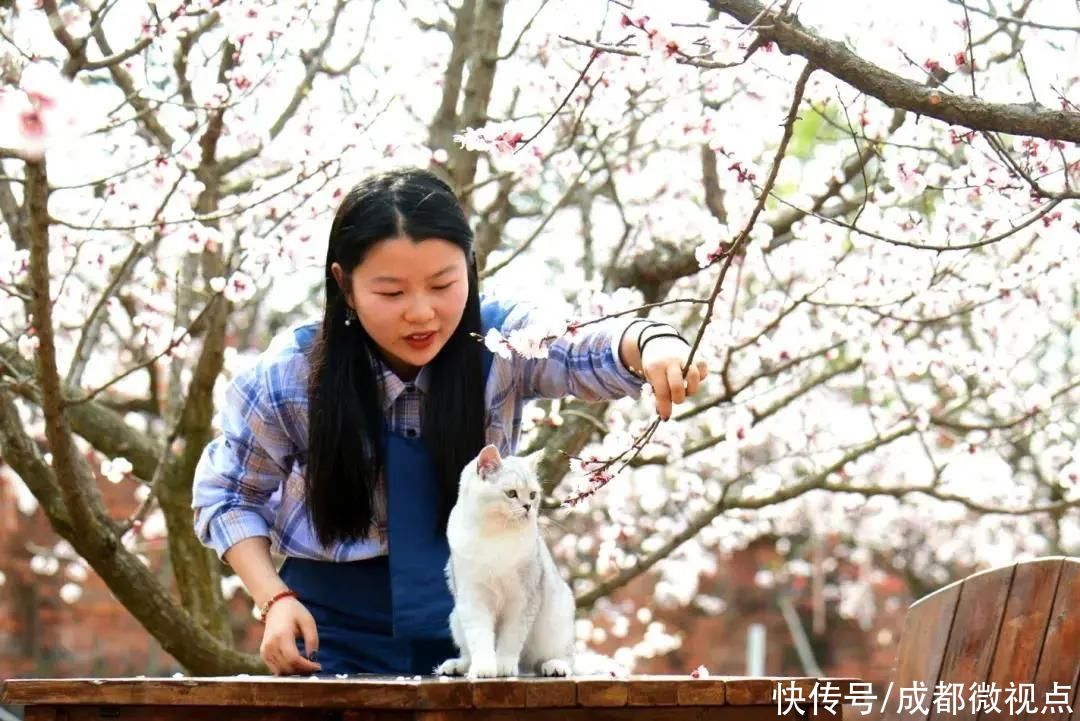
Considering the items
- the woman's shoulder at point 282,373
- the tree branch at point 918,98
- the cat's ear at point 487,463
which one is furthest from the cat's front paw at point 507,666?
the tree branch at point 918,98

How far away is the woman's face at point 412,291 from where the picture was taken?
2309 millimetres

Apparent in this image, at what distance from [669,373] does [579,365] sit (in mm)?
337

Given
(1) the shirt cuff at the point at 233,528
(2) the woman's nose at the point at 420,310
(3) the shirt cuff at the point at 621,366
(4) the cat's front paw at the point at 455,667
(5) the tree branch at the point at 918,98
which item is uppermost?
(5) the tree branch at the point at 918,98

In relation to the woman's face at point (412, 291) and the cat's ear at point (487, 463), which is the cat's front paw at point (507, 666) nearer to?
the cat's ear at point (487, 463)

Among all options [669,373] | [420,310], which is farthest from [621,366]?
[420,310]

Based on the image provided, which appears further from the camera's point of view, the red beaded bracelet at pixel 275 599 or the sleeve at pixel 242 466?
the sleeve at pixel 242 466

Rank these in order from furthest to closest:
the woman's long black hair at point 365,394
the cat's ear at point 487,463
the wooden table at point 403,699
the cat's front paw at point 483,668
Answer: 1. the woman's long black hair at point 365,394
2. the cat's ear at point 487,463
3. the cat's front paw at point 483,668
4. the wooden table at point 403,699

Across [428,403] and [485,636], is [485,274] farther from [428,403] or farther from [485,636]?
[485,636]

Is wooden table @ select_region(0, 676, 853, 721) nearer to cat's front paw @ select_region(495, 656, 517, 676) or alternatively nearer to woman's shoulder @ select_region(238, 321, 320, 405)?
cat's front paw @ select_region(495, 656, 517, 676)

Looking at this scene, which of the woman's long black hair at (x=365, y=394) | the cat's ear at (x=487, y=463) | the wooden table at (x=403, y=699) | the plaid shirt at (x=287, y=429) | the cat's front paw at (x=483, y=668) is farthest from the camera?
the plaid shirt at (x=287, y=429)

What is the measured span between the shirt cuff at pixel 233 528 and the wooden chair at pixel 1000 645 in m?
1.20

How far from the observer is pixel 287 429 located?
254cm

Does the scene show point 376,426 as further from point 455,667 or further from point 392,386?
point 455,667

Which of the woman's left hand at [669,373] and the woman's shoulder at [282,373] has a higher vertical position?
the woman's shoulder at [282,373]
